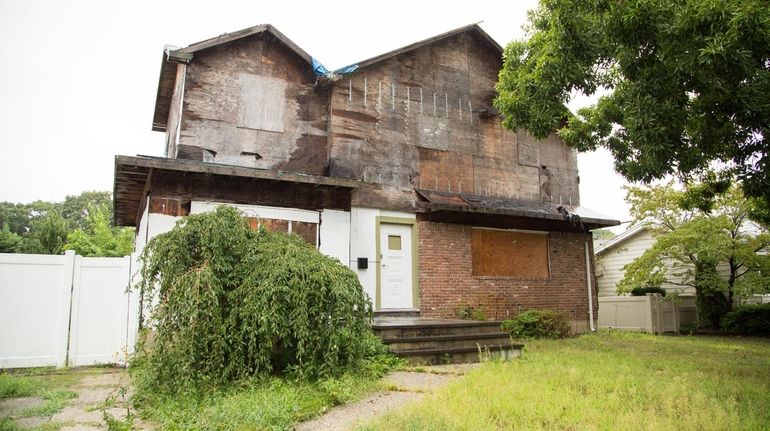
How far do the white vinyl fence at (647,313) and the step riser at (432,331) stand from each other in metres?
9.55

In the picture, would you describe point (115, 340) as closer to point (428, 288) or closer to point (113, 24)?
point (113, 24)

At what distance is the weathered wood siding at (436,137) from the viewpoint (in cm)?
1103

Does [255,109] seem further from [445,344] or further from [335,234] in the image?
[445,344]

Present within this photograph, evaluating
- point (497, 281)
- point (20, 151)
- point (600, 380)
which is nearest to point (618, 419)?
point (600, 380)

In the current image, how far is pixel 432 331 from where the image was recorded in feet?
24.7

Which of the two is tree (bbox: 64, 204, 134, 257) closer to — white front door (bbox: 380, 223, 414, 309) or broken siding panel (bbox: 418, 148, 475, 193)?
white front door (bbox: 380, 223, 414, 309)

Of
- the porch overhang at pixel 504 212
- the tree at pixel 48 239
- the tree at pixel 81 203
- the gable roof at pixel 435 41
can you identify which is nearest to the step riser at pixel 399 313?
the porch overhang at pixel 504 212

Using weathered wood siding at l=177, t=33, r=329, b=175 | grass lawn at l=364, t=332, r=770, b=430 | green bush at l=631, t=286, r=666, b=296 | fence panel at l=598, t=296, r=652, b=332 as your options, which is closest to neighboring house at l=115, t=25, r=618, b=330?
weathered wood siding at l=177, t=33, r=329, b=175

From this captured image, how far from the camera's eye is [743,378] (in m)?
6.33

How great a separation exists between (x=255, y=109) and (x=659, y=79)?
292 inches

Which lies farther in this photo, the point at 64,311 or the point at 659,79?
the point at 64,311

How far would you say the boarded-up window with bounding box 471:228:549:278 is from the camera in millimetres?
11875

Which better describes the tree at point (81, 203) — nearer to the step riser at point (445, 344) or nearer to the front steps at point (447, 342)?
the front steps at point (447, 342)

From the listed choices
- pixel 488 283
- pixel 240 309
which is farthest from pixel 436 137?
pixel 240 309
